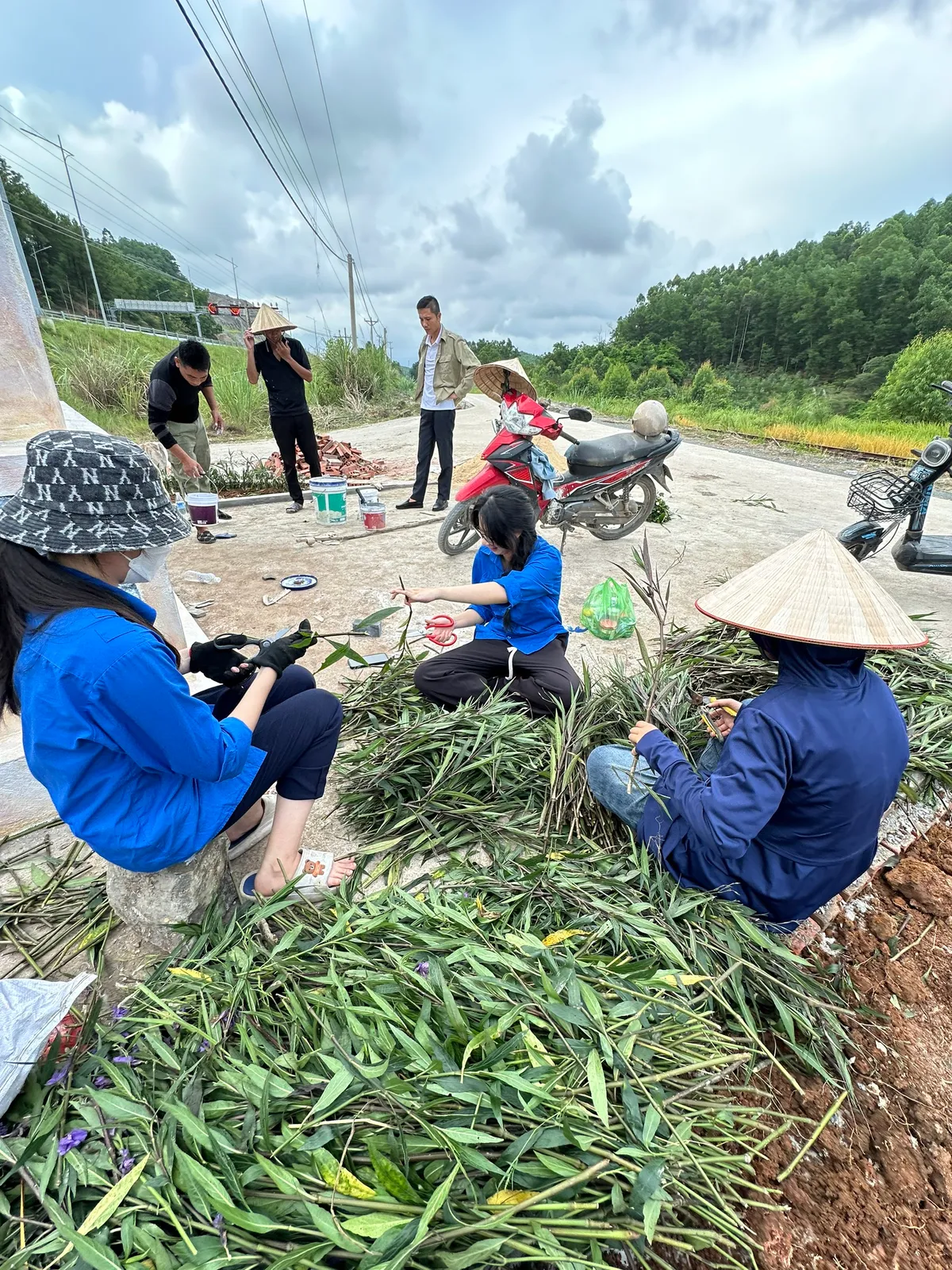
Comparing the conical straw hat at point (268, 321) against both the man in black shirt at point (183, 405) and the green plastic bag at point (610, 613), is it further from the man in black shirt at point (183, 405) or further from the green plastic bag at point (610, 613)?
the green plastic bag at point (610, 613)

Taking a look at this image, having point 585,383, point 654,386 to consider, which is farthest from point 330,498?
point 585,383

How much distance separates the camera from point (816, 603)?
138cm

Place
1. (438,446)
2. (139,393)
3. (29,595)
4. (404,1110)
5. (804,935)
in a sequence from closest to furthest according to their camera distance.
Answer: (404,1110), (29,595), (804,935), (438,446), (139,393)

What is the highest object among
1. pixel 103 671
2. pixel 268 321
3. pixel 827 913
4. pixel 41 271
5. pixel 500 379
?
pixel 41 271

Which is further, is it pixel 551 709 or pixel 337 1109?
pixel 551 709

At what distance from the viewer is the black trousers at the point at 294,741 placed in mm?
1682

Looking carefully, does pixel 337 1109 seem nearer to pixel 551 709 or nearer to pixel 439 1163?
pixel 439 1163

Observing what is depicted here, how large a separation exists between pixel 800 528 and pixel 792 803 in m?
5.40

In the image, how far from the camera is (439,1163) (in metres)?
0.95

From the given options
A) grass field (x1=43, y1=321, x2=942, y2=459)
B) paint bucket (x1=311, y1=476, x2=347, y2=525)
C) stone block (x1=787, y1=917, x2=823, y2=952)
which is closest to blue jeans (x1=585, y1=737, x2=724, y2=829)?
stone block (x1=787, y1=917, x2=823, y2=952)

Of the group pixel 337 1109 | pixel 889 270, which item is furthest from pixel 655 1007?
pixel 889 270

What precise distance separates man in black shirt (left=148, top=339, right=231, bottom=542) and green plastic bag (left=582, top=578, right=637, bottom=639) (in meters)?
3.40

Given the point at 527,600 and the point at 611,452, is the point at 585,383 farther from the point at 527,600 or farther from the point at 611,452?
the point at 527,600

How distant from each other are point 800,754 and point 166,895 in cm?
156
